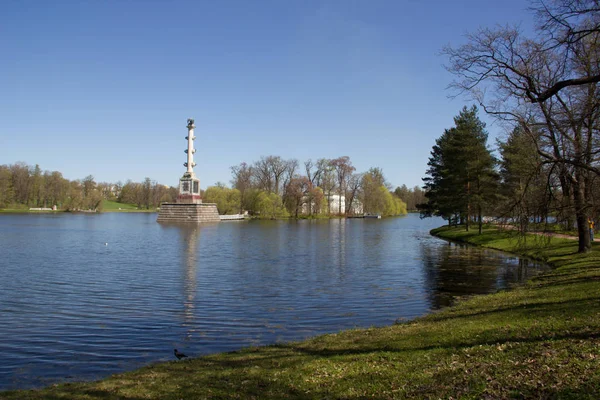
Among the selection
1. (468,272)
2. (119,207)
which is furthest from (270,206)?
(119,207)

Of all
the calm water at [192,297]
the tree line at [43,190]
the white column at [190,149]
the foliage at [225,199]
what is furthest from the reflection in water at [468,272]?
the tree line at [43,190]

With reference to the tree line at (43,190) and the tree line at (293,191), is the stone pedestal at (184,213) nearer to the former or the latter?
the tree line at (293,191)

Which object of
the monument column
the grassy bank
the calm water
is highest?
the monument column

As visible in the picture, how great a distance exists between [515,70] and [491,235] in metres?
32.1

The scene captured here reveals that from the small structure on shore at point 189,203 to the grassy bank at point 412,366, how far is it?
8181 cm

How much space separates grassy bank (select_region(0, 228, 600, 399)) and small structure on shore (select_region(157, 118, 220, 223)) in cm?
8181

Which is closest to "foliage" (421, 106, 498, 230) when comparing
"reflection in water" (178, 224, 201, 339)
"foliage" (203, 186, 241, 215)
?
"reflection in water" (178, 224, 201, 339)

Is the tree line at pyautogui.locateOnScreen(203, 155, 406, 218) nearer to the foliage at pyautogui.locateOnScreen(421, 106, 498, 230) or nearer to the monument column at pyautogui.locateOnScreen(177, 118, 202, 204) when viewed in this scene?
the monument column at pyautogui.locateOnScreen(177, 118, 202, 204)

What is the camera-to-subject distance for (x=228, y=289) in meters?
21.5

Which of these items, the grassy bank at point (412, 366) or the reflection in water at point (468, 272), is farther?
the reflection in water at point (468, 272)

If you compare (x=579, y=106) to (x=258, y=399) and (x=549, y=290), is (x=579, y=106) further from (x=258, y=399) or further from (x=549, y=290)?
(x=258, y=399)

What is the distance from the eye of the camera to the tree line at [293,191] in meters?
112

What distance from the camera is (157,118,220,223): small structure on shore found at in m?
91.2

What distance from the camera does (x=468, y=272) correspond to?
26.5m
